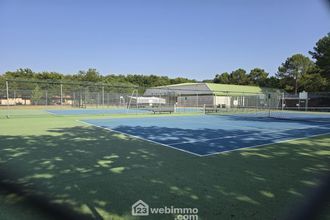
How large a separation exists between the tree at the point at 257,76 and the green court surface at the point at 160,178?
2450 inches

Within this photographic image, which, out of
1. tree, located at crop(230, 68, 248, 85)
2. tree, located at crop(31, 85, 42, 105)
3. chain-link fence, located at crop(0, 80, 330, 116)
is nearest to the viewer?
chain-link fence, located at crop(0, 80, 330, 116)

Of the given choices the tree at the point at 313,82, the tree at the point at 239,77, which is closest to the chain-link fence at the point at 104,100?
the tree at the point at 313,82

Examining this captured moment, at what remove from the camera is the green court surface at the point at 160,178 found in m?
3.37

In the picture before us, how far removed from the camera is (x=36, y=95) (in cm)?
2959

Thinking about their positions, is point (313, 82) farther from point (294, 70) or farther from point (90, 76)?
point (90, 76)

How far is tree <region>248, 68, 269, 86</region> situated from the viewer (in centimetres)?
6581

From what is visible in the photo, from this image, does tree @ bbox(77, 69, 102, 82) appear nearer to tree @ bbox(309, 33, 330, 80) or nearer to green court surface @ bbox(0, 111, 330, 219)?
tree @ bbox(309, 33, 330, 80)

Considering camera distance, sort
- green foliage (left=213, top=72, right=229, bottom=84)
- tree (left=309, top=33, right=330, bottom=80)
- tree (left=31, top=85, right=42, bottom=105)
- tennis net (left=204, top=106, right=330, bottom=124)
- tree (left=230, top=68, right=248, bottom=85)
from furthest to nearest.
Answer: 1. green foliage (left=213, top=72, right=229, bottom=84)
2. tree (left=230, top=68, right=248, bottom=85)
3. tree (left=309, top=33, right=330, bottom=80)
4. tree (left=31, top=85, right=42, bottom=105)
5. tennis net (left=204, top=106, right=330, bottom=124)

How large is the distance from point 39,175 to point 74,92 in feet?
94.7

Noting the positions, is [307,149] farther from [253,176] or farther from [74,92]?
[74,92]

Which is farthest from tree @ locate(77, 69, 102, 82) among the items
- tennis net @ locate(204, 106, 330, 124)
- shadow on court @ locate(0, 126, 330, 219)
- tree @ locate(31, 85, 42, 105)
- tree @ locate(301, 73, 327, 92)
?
shadow on court @ locate(0, 126, 330, 219)

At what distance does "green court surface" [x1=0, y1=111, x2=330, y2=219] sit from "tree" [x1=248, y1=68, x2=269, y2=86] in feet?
204

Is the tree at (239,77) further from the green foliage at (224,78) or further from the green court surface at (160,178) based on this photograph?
the green court surface at (160,178)

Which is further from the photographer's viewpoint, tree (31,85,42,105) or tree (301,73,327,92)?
tree (301,73,327,92)
